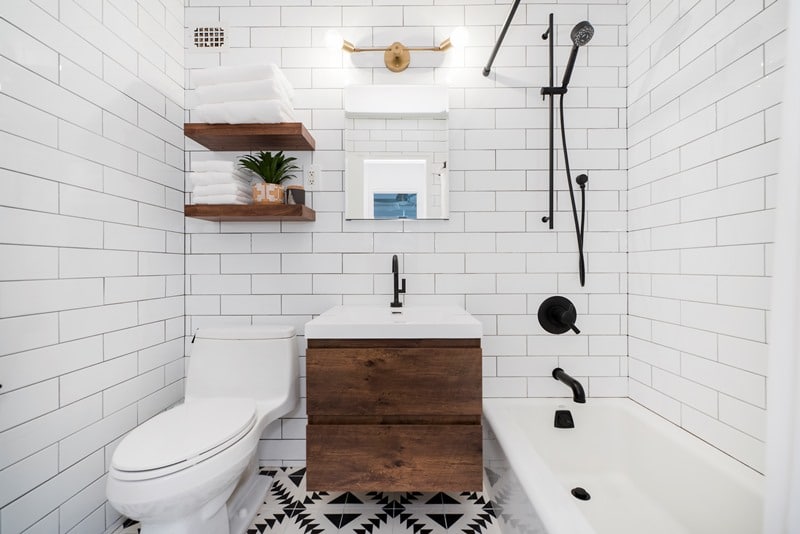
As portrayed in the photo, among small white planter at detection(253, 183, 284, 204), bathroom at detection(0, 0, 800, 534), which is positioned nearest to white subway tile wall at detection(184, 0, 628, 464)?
bathroom at detection(0, 0, 800, 534)

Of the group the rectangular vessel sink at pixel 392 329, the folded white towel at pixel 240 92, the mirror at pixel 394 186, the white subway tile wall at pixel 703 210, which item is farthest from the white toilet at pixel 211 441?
the white subway tile wall at pixel 703 210

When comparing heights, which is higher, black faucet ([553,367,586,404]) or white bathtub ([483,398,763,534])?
black faucet ([553,367,586,404])

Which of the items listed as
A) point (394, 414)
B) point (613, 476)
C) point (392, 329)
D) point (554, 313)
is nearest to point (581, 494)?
point (613, 476)

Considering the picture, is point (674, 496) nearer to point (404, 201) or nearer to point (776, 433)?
point (776, 433)

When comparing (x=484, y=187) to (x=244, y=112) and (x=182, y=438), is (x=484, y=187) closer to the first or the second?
(x=244, y=112)

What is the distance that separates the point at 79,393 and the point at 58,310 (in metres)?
0.32

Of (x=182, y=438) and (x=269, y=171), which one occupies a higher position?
(x=269, y=171)

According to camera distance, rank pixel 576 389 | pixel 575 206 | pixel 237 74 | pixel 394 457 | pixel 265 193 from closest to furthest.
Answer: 1. pixel 394 457
2. pixel 576 389
3. pixel 237 74
4. pixel 265 193
5. pixel 575 206

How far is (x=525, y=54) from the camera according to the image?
6.08ft

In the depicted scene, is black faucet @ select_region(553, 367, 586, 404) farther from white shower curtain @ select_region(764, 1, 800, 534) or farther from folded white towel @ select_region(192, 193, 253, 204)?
folded white towel @ select_region(192, 193, 253, 204)

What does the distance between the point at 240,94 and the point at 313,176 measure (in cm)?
47

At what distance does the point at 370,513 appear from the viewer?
62.3 inches

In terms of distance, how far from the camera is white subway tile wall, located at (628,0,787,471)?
115 cm

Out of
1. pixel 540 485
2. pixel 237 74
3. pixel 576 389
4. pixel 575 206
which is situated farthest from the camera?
pixel 575 206
